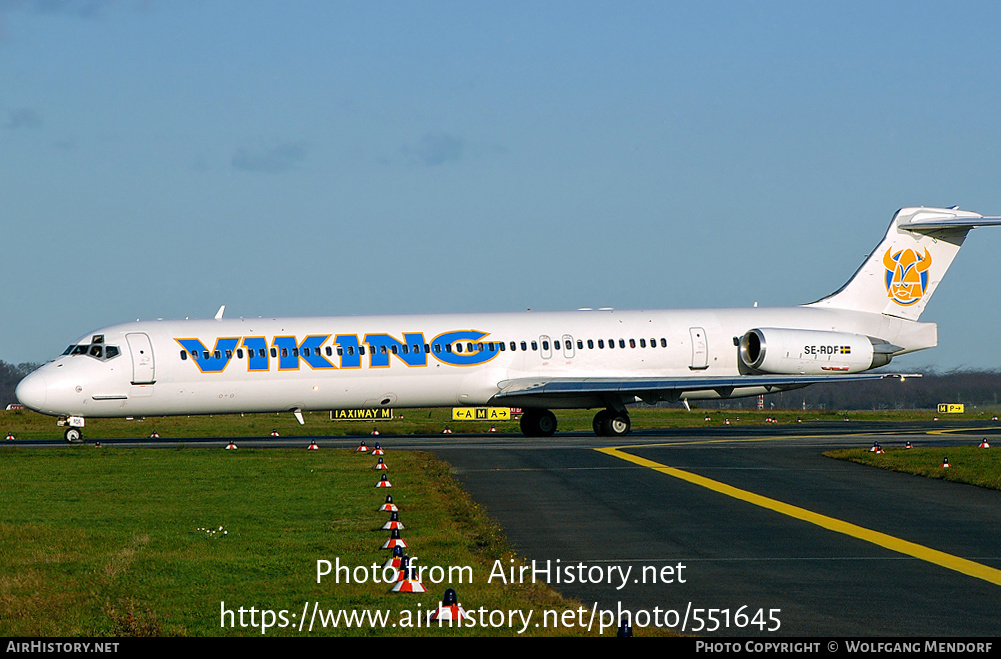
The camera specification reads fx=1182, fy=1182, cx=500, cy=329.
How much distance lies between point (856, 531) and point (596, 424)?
83.5 feet

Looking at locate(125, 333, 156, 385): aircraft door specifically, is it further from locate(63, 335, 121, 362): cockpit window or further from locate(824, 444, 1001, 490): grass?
locate(824, 444, 1001, 490): grass

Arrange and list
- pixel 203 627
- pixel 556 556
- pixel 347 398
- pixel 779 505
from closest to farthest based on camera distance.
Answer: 1. pixel 203 627
2. pixel 556 556
3. pixel 779 505
4. pixel 347 398

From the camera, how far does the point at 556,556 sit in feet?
45.9

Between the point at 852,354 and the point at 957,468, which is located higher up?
the point at 852,354

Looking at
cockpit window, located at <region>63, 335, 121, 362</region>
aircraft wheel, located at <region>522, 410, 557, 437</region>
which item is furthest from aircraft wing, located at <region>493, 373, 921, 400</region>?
cockpit window, located at <region>63, 335, 121, 362</region>

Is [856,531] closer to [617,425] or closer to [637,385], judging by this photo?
[637,385]

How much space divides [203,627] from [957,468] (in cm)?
2000

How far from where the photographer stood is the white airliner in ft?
122

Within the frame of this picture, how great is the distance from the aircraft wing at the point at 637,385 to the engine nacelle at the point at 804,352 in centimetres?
58

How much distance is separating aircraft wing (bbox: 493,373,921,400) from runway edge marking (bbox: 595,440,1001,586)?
45.4ft

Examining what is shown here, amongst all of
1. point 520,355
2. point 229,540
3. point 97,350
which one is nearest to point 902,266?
point 520,355

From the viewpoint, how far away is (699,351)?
42.4 metres

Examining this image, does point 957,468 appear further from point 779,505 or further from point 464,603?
point 464,603
